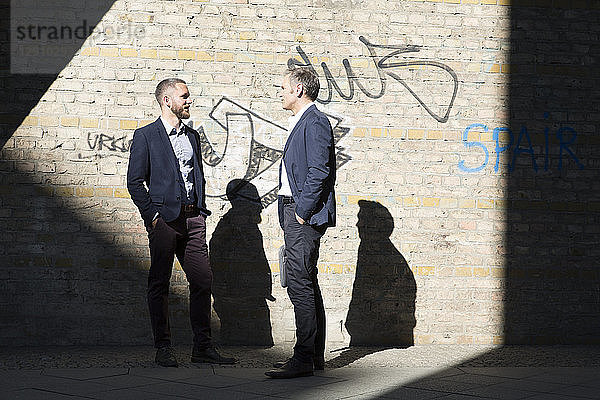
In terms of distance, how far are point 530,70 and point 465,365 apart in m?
2.69

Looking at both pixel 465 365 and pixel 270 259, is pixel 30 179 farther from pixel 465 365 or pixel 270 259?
pixel 465 365

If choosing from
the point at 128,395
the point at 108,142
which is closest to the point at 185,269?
the point at 108,142

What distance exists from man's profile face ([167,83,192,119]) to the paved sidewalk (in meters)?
1.84

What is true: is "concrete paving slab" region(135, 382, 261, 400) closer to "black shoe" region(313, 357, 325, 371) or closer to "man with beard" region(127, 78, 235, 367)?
"man with beard" region(127, 78, 235, 367)

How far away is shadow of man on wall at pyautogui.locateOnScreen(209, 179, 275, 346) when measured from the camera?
7137mm

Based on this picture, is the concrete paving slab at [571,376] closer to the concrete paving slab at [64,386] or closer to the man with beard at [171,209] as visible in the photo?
the man with beard at [171,209]

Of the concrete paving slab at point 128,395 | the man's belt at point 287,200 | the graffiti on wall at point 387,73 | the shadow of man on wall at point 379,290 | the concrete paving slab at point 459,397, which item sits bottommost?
the concrete paving slab at point 459,397

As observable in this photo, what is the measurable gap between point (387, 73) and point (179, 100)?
197 centimetres

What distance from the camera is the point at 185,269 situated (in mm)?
6410

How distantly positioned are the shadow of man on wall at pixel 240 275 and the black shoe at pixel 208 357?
789mm

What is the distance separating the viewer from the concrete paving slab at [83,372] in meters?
5.71

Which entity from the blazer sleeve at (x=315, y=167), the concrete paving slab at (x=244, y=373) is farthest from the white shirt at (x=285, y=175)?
the concrete paving slab at (x=244, y=373)

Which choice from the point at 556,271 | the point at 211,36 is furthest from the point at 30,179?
the point at 556,271

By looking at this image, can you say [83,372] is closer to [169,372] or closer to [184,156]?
[169,372]
